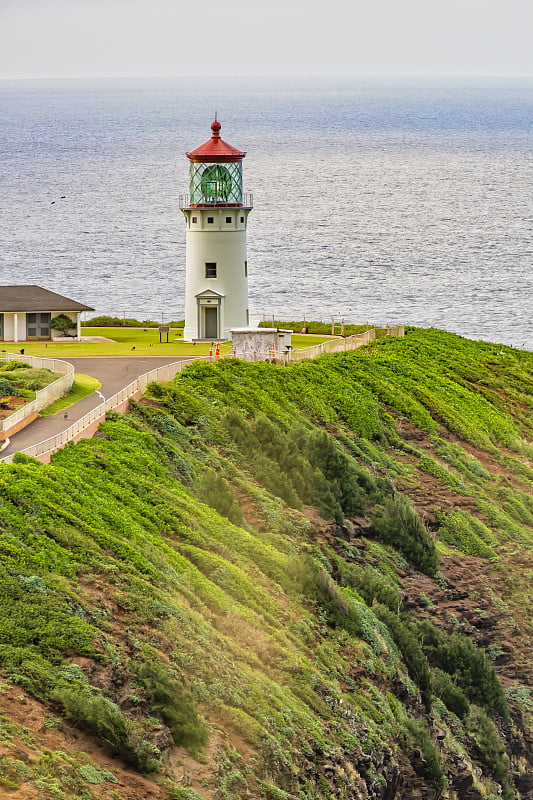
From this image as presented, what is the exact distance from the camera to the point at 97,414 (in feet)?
103

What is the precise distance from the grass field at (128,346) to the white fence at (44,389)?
2.91 m

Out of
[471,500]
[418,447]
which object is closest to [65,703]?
[471,500]

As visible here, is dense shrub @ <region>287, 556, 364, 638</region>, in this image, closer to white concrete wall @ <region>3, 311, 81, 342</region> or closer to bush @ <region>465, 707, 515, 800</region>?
bush @ <region>465, 707, 515, 800</region>

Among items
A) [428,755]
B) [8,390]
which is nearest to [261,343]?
[8,390]

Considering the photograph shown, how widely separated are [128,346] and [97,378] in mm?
8921

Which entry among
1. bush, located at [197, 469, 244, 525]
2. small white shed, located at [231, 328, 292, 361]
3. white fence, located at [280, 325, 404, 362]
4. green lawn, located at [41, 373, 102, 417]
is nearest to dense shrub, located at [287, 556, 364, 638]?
bush, located at [197, 469, 244, 525]

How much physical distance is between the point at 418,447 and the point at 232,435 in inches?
361

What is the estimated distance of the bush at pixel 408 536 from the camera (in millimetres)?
34438

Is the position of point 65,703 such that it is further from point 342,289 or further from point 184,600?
point 342,289

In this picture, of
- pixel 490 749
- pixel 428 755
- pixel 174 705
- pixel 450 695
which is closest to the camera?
pixel 174 705

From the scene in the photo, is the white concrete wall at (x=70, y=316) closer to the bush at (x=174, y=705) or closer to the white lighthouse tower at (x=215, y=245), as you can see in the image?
the white lighthouse tower at (x=215, y=245)

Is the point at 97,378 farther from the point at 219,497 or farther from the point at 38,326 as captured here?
the point at 38,326

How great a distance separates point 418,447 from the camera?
138ft

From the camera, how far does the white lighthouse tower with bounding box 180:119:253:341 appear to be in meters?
49.8
